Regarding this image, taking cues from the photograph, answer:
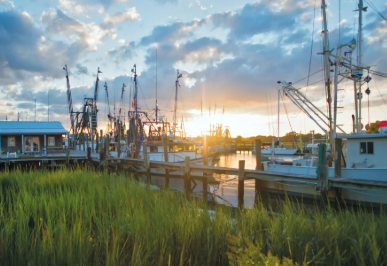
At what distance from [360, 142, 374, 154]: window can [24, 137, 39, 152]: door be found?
31.6m

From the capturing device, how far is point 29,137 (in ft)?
92.7

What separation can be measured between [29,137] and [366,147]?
32366 mm

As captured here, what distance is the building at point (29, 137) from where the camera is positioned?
2673cm

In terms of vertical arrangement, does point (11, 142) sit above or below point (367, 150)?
above

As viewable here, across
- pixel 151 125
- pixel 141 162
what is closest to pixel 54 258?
pixel 141 162

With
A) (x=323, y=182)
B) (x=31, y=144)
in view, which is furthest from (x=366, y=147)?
(x=31, y=144)

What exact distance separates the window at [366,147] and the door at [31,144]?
3158 centimetres

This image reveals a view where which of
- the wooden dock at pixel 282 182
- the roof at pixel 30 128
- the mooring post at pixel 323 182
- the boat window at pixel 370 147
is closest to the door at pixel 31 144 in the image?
the roof at pixel 30 128

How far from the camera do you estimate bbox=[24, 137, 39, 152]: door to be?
28078mm

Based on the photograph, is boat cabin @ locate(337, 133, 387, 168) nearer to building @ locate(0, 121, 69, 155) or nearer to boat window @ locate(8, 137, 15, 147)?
building @ locate(0, 121, 69, 155)

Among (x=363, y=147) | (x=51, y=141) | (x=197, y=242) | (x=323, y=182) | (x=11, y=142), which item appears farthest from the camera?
(x=51, y=141)

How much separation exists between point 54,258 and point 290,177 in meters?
7.97

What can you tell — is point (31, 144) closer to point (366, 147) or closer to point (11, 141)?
point (11, 141)

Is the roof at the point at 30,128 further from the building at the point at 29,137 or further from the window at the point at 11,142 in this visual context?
the window at the point at 11,142
